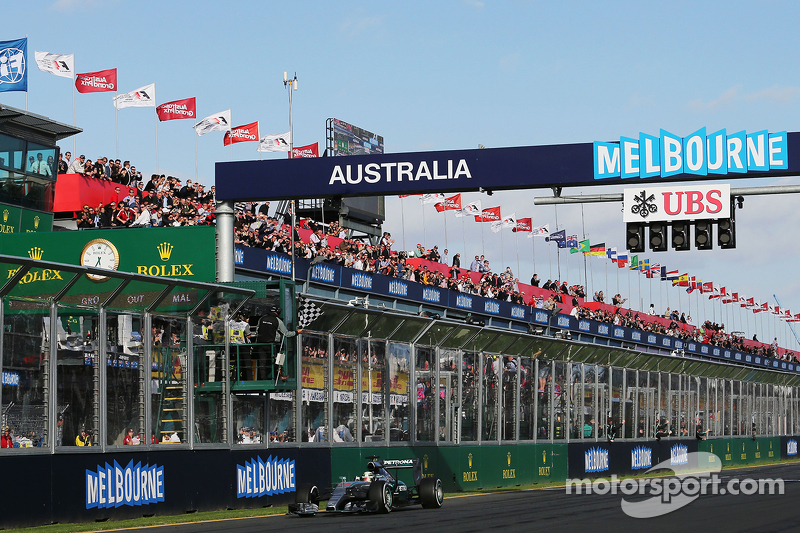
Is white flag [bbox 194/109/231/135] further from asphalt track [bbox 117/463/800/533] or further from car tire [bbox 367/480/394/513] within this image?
car tire [bbox 367/480/394/513]

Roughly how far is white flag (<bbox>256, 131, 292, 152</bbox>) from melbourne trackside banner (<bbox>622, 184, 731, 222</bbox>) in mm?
27706

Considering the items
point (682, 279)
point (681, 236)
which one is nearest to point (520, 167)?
point (681, 236)

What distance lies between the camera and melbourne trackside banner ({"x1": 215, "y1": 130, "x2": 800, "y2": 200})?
18.6 metres

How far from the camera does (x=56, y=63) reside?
3322 centimetres

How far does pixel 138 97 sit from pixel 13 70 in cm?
907

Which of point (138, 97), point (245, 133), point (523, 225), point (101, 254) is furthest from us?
point (523, 225)

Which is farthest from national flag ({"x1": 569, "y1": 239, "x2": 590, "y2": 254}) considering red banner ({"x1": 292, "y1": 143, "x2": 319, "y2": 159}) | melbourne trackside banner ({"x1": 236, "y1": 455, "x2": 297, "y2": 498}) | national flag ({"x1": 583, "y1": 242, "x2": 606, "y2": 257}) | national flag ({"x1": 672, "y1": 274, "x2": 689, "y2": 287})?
melbourne trackside banner ({"x1": 236, "y1": 455, "x2": 297, "y2": 498})

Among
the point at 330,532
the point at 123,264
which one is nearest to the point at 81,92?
the point at 123,264

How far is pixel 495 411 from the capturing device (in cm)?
2602

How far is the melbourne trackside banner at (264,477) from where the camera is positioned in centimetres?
1769

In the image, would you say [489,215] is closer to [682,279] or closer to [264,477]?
[682,279]

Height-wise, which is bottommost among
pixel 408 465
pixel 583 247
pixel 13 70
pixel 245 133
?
pixel 408 465

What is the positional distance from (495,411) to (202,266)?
9.46m

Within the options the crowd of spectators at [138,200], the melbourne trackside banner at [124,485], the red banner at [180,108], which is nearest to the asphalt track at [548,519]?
the melbourne trackside banner at [124,485]
